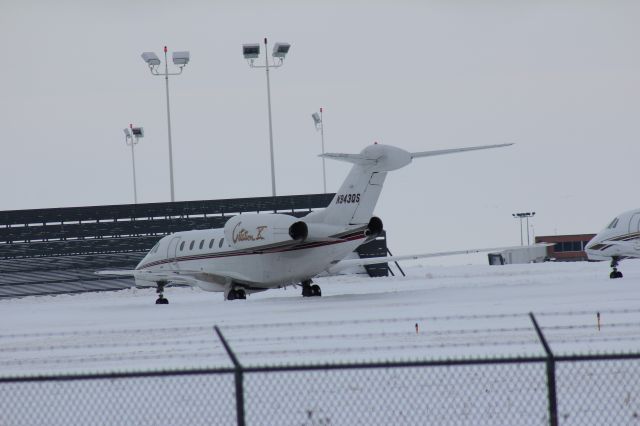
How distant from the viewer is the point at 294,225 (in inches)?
1270

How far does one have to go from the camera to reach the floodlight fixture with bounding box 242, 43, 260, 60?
5812cm

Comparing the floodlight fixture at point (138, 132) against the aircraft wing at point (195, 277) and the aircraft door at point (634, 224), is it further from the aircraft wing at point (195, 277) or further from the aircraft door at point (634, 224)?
the aircraft door at point (634, 224)

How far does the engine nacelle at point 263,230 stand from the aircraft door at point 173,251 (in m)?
4.40

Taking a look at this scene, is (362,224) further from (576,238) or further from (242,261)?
(576,238)

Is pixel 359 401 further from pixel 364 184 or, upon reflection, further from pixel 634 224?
pixel 634 224

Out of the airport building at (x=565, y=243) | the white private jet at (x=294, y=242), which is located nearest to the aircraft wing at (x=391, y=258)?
the white private jet at (x=294, y=242)

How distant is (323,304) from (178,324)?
20.3ft

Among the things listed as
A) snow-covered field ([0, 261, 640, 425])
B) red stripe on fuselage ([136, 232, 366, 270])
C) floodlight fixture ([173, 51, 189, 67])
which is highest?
floodlight fixture ([173, 51, 189, 67])

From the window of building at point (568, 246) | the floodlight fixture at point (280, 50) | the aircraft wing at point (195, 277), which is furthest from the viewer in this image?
the window of building at point (568, 246)

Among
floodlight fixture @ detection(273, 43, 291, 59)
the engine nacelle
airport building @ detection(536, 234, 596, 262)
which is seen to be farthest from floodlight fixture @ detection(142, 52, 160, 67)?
airport building @ detection(536, 234, 596, 262)

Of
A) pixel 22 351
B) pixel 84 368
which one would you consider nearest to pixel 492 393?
pixel 84 368

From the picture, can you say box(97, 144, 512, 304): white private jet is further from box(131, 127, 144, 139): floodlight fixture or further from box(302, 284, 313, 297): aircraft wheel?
box(131, 127, 144, 139): floodlight fixture

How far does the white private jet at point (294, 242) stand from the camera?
31.6 m

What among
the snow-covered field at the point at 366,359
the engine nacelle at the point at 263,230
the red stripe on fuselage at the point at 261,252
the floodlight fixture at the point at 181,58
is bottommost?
the snow-covered field at the point at 366,359
